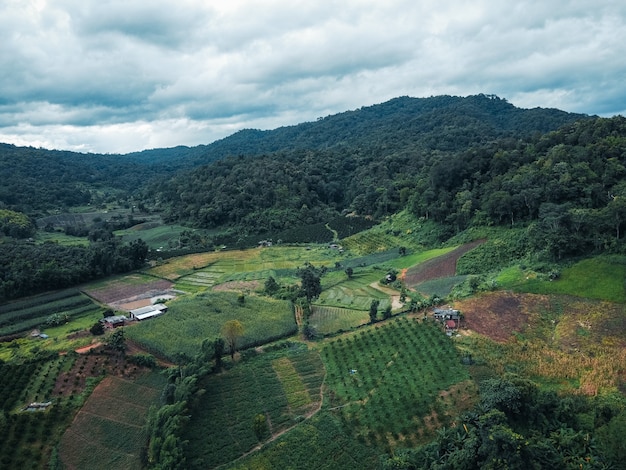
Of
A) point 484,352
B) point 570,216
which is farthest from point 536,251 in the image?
point 484,352

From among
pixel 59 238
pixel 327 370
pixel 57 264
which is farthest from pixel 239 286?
pixel 59 238

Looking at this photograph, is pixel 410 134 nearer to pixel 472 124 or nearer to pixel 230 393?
pixel 472 124

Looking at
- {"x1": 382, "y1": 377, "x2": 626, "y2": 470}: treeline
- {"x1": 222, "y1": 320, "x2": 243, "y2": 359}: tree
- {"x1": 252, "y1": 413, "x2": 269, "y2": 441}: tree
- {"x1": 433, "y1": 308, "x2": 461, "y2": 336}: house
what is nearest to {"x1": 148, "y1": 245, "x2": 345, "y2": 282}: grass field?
{"x1": 222, "y1": 320, "x2": 243, "y2": 359}: tree

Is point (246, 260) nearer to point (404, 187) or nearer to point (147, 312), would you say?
point (147, 312)

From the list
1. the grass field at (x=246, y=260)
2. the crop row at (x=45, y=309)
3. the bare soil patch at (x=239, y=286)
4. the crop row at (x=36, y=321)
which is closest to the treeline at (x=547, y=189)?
the grass field at (x=246, y=260)

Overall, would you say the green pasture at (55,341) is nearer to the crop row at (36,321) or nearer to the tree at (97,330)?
the tree at (97,330)

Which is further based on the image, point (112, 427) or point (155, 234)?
point (155, 234)
